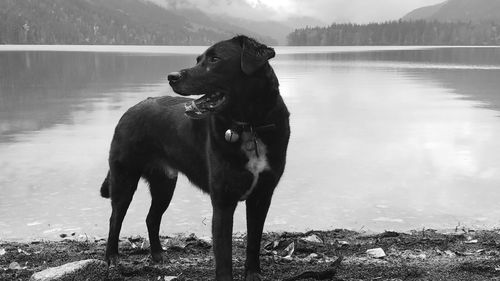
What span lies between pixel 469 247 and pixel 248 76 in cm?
352

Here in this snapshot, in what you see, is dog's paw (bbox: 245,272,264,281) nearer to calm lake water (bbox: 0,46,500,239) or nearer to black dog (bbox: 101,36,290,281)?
black dog (bbox: 101,36,290,281)

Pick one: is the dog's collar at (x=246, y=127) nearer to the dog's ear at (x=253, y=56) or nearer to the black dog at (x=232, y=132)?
the black dog at (x=232, y=132)

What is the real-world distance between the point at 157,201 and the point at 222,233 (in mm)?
1595

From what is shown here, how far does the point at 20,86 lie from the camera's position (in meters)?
27.6

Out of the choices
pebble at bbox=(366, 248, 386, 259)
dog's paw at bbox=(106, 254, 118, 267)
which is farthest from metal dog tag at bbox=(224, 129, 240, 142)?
pebble at bbox=(366, 248, 386, 259)

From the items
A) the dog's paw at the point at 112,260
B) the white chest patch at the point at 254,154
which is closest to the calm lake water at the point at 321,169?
the dog's paw at the point at 112,260

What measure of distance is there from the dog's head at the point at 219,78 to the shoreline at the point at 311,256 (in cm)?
178

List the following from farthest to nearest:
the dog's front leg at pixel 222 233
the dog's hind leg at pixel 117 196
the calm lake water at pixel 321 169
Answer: the calm lake water at pixel 321 169 < the dog's hind leg at pixel 117 196 < the dog's front leg at pixel 222 233

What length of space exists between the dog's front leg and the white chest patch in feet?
1.16

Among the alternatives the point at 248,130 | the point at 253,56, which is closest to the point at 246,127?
the point at 248,130

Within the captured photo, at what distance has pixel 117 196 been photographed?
21.2 feet

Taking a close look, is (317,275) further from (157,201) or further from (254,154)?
(157,201)

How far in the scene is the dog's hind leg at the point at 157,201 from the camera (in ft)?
21.7

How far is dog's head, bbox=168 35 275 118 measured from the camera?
5039mm
